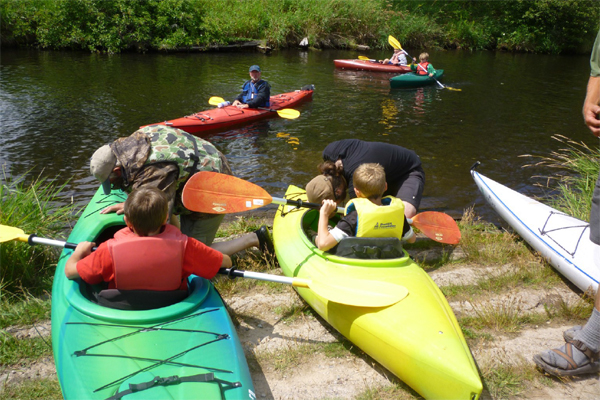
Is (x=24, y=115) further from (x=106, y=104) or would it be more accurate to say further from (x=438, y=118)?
(x=438, y=118)

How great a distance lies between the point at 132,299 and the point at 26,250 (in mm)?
1594

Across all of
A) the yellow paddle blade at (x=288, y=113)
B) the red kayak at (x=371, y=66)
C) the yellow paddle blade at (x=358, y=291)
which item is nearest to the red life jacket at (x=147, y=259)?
the yellow paddle blade at (x=358, y=291)

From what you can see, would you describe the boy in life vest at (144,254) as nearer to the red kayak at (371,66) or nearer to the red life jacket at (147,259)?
Answer: the red life jacket at (147,259)

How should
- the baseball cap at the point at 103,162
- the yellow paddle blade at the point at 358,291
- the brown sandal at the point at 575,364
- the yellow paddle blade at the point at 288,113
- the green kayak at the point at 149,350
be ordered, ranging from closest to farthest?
the green kayak at the point at 149,350 → the brown sandal at the point at 575,364 → the yellow paddle blade at the point at 358,291 → the baseball cap at the point at 103,162 → the yellow paddle blade at the point at 288,113

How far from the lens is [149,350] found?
7.63ft

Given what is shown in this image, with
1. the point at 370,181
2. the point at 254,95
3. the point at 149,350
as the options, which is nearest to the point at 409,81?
the point at 254,95

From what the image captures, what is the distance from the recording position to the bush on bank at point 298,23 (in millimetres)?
16859

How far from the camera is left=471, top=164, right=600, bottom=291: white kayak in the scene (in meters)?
3.56

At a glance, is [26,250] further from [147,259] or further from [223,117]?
[223,117]

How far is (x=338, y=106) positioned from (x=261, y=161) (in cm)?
398

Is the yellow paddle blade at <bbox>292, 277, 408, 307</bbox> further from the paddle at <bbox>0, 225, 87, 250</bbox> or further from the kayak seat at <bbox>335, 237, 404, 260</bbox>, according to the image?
the paddle at <bbox>0, 225, 87, 250</bbox>

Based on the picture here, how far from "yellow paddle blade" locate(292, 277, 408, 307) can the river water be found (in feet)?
10.4

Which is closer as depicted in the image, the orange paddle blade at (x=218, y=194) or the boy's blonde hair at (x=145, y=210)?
the boy's blonde hair at (x=145, y=210)

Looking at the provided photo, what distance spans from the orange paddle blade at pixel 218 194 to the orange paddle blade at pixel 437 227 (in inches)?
52.5
